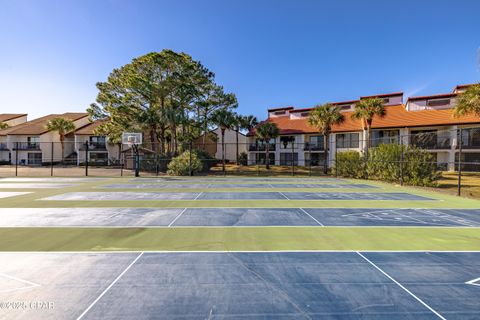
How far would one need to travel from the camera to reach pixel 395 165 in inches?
827

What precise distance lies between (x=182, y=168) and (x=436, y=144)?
107 feet

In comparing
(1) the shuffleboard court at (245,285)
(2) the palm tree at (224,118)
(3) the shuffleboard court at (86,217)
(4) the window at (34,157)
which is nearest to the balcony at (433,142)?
(2) the palm tree at (224,118)

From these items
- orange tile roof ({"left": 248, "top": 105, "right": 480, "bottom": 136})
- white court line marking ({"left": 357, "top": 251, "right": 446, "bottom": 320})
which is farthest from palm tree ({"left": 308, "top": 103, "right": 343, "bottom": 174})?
white court line marking ({"left": 357, "top": 251, "right": 446, "bottom": 320})

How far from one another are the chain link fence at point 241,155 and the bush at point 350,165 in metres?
0.51

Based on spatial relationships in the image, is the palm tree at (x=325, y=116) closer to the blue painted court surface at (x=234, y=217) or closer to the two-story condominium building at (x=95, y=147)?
the blue painted court surface at (x=234, y=217)

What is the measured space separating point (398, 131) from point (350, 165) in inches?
772

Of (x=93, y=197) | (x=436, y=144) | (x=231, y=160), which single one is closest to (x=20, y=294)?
(x=93, y=197)

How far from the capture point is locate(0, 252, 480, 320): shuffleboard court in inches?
147

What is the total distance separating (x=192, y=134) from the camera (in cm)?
3841

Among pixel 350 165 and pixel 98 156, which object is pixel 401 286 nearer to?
pixel 350 165

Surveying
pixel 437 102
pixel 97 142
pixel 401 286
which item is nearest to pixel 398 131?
pixel 437 102

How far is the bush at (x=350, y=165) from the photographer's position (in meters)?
25.5

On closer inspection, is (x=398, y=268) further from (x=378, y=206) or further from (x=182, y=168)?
(x=182, y=168)

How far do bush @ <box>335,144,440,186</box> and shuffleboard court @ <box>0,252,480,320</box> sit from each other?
51.3ft
